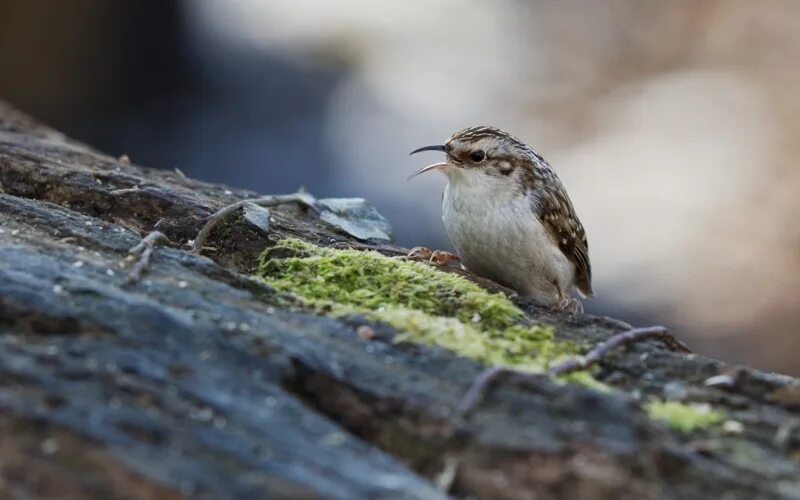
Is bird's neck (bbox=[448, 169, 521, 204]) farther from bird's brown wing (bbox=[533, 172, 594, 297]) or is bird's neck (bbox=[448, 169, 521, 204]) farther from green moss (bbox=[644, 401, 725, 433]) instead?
green moss (bbox=[644, 401, 725, 433])

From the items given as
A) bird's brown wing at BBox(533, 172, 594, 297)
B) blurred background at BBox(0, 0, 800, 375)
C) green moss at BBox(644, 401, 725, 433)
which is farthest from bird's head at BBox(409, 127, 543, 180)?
blurred background at BBox(0, 0, 800, 375)

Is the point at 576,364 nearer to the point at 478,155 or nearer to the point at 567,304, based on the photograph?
the point at 567,304

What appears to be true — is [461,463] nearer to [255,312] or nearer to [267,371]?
[267,371]

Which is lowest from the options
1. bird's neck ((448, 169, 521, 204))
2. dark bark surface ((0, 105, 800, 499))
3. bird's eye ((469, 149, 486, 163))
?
dark bark surface ((0, 105, 800, 499))

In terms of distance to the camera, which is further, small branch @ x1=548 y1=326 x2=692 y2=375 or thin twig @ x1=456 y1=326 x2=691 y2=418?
small branch @ x1=548 y1=326 x2=692 y2=375

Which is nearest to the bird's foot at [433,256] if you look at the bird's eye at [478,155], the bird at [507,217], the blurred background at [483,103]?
the bird at [507,217]
